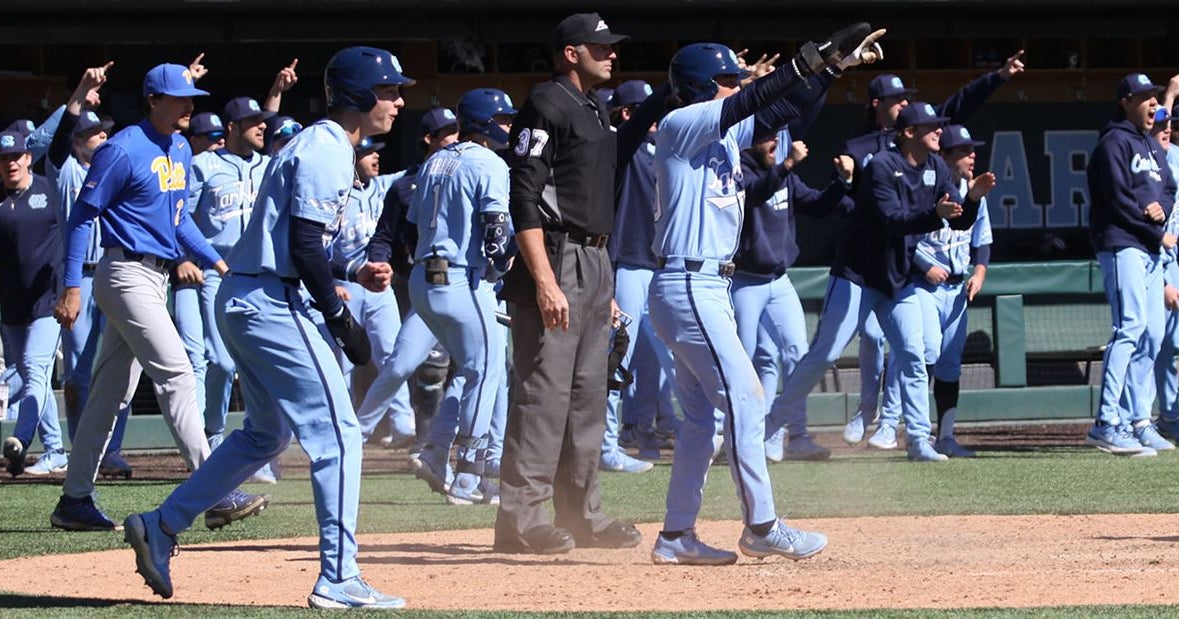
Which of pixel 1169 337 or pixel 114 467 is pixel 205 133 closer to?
pixel 114 467

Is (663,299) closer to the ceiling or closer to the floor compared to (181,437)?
closer to the ceiling

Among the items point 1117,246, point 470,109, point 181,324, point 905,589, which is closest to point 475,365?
point 470,109

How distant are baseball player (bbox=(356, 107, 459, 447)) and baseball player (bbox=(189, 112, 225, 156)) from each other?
98cm

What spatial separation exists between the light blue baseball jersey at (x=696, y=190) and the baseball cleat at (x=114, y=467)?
429 centimetres

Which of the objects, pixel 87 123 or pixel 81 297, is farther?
pixel 87 123

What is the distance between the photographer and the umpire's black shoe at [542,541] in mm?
6512

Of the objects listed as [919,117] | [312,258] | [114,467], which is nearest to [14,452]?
[114,467]

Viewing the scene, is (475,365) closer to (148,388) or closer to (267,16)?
(148,388)

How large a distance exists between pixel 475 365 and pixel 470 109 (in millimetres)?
1123

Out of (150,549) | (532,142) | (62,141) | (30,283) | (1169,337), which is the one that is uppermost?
(62,141)

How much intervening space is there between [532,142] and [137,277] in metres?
1.75

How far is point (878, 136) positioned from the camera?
10695mm

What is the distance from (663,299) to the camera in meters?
6.27

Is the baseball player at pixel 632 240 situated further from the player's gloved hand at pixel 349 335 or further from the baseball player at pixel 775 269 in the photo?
the player's gloved hand at pixel 349 335
